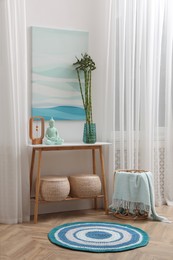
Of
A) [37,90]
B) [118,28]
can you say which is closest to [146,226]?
[37,90]

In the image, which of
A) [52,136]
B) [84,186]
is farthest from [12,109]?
[84,186]

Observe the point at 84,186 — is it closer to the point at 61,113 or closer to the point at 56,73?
the point at 61,113

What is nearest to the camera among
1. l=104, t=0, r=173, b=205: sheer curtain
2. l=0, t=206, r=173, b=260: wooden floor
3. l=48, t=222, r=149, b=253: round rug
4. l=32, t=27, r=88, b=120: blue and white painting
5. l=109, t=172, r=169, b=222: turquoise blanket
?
l=0, t=206, r=173, b=260: wooden floor

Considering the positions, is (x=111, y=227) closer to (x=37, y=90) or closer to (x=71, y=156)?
(x=71, y=156)

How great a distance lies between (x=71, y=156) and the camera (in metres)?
4.33

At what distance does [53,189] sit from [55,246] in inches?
30.0

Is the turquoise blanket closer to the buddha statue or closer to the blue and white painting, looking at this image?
the buddha statue

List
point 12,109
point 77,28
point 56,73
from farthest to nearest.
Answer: point 77,28, point 56,73, point 12,109

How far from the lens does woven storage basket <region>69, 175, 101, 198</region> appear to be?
3932 millimetres

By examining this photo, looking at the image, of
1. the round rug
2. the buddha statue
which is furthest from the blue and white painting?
the round rug

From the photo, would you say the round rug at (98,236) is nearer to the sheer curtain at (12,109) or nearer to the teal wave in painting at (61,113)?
the sheer curtain at (12,109)

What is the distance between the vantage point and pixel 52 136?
3930 millimetres

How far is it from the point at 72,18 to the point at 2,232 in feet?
7.36

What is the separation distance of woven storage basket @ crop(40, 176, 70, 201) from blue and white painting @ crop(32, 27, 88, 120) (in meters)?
0.70
